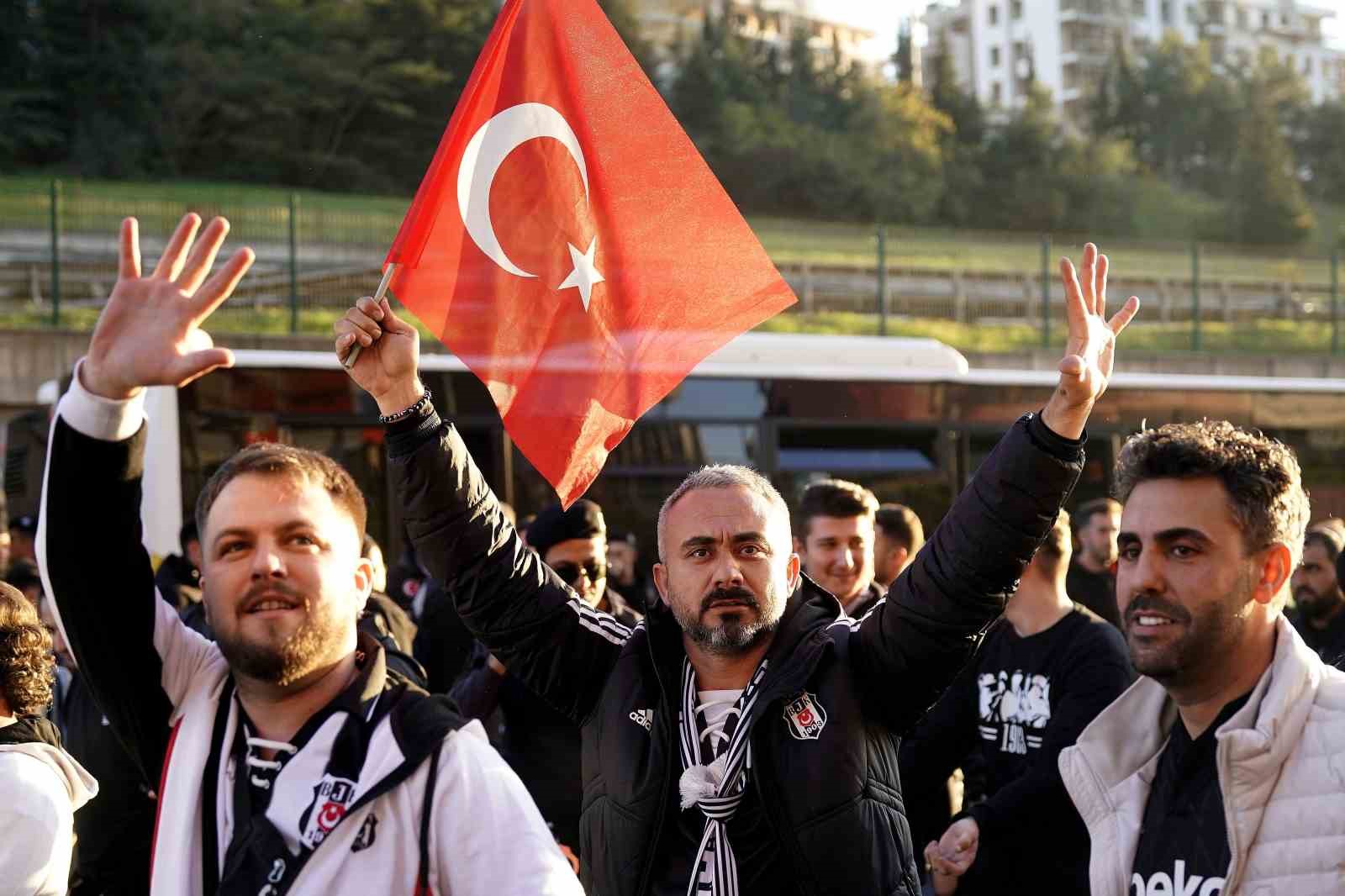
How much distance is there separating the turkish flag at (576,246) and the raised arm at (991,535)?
0.92 meters

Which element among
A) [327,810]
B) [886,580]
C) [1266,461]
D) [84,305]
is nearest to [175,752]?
[327,810]

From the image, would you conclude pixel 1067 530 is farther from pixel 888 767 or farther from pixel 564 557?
pixel 888 767

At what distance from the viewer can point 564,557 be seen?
6.27 metres

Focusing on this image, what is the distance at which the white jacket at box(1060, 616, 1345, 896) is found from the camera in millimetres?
2850

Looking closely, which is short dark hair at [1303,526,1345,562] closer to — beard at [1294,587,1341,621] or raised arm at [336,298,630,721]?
beard at [1294,587,1341,621]

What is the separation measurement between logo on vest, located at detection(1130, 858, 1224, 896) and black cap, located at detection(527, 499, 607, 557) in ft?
11.3

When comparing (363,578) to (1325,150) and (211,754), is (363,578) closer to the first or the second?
(211,754)

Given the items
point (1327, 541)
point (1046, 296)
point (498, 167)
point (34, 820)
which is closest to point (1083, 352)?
point (498, 167)

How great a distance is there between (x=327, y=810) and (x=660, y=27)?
252ft

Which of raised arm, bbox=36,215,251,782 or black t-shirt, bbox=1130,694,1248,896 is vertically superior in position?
raised arm, bbox=36,215,251,782

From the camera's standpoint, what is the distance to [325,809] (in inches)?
107

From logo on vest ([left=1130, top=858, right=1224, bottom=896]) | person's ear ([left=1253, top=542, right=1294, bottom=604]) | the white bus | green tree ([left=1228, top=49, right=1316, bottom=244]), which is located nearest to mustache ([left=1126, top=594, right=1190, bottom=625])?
person's ear ([left=1253, top=542, right=1294, bottom=604])

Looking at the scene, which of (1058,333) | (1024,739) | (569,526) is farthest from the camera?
(1058,333)

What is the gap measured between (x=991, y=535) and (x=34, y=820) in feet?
6.48
